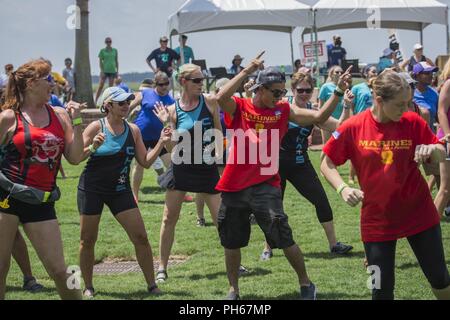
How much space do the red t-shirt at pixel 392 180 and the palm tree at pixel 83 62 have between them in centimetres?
1956

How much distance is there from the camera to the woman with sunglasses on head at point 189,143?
7.93m

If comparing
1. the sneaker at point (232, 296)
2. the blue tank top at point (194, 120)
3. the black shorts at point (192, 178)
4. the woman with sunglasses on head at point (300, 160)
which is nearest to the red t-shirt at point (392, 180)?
the sneaker at point (232, 296)

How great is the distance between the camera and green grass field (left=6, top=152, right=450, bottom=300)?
7414mm

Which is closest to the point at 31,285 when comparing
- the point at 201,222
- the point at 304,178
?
the point at 304,178

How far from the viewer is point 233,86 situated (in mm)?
6613

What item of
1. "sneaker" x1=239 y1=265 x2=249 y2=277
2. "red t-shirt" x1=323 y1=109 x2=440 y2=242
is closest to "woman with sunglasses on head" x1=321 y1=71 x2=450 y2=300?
"red t-shirt" x1=323 y1=109 x2=440 y2=242

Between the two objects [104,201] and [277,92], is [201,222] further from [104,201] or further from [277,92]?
[277,92]

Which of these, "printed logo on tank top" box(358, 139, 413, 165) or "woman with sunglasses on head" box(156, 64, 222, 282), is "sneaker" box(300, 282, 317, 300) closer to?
"woman with sunglasses on head" box(156, 64, 222, 282)

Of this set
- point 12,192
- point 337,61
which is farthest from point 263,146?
point 337,61

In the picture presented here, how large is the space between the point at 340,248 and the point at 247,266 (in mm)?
1102

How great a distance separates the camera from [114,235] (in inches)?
412

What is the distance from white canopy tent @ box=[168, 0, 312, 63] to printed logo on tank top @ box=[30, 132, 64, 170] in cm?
1578

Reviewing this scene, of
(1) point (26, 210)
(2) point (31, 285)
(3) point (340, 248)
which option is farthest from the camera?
(3) point (340, 248)

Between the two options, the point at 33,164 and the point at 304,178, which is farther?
the point at 304,178
